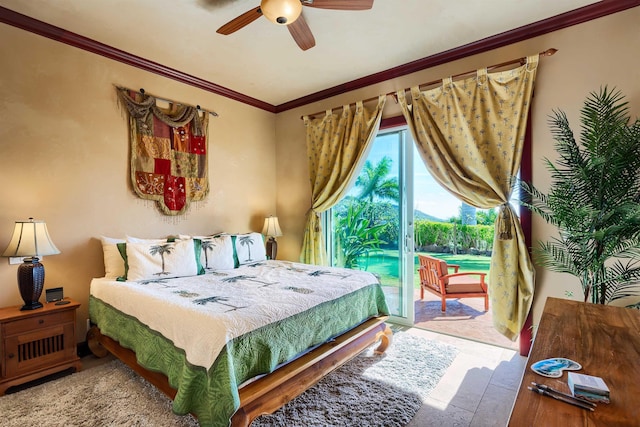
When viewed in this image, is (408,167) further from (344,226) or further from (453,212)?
(344,226)

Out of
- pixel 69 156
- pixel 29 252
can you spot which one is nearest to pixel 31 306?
pixel 29 252

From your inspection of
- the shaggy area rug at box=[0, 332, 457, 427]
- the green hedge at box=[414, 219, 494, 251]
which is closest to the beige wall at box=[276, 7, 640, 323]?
the green hedge at box=[414, 219, 494, 251]

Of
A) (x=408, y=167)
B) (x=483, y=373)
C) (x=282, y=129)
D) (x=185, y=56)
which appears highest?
(x=185, y=56)

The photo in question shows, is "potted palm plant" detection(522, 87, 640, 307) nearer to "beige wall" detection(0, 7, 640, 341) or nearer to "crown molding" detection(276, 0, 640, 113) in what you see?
"beige wall" detection(0, 7, 640, 341)

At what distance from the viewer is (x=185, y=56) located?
10.4 ft

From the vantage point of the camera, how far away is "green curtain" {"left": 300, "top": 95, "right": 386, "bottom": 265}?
145 inches

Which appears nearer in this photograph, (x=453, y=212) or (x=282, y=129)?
(x=453, y=212)

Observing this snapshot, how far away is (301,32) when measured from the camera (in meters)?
2.31

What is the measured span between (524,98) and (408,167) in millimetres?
1222

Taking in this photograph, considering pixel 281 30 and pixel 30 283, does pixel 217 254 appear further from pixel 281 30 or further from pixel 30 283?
pixel 281 30

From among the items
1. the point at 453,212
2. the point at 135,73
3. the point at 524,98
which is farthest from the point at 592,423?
the point at 135,73

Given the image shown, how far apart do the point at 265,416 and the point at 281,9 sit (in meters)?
2.50

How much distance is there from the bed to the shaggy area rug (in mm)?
192

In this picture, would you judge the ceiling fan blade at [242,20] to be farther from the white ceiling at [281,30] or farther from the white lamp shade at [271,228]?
the white lamp shade at [271,228]
